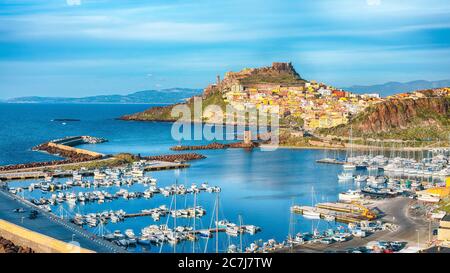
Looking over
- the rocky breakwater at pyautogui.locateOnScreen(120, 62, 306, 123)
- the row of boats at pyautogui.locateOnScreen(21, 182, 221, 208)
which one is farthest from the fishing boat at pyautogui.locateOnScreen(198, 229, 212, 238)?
the rocky breakwater at pyautogui.locateOnScreen(120, 62, 306, 123)

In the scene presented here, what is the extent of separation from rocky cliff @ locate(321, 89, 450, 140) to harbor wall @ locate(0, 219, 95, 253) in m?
17.6

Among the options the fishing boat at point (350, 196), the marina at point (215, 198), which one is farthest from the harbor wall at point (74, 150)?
the fishing boat at point (350, 196)

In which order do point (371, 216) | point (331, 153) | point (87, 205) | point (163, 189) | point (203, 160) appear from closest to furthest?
point (371, 216), point (87, 205), point (163, 189), point (203, 160), point (331, 153)

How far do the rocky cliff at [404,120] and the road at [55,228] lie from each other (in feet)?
53.9

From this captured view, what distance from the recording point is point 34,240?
6.86 metres

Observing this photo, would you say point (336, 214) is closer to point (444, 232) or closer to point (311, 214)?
point (311, 214)

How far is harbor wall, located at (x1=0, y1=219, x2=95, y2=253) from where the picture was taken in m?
6.24

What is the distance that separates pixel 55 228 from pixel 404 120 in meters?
19.5

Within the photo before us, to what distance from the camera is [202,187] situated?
41.6ft

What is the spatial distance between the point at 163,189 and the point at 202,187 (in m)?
0.91

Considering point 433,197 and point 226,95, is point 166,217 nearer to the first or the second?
point 433,197

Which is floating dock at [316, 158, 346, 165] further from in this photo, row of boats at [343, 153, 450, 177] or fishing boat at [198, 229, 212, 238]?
fishing boat at [198, 229, 212, 238]
